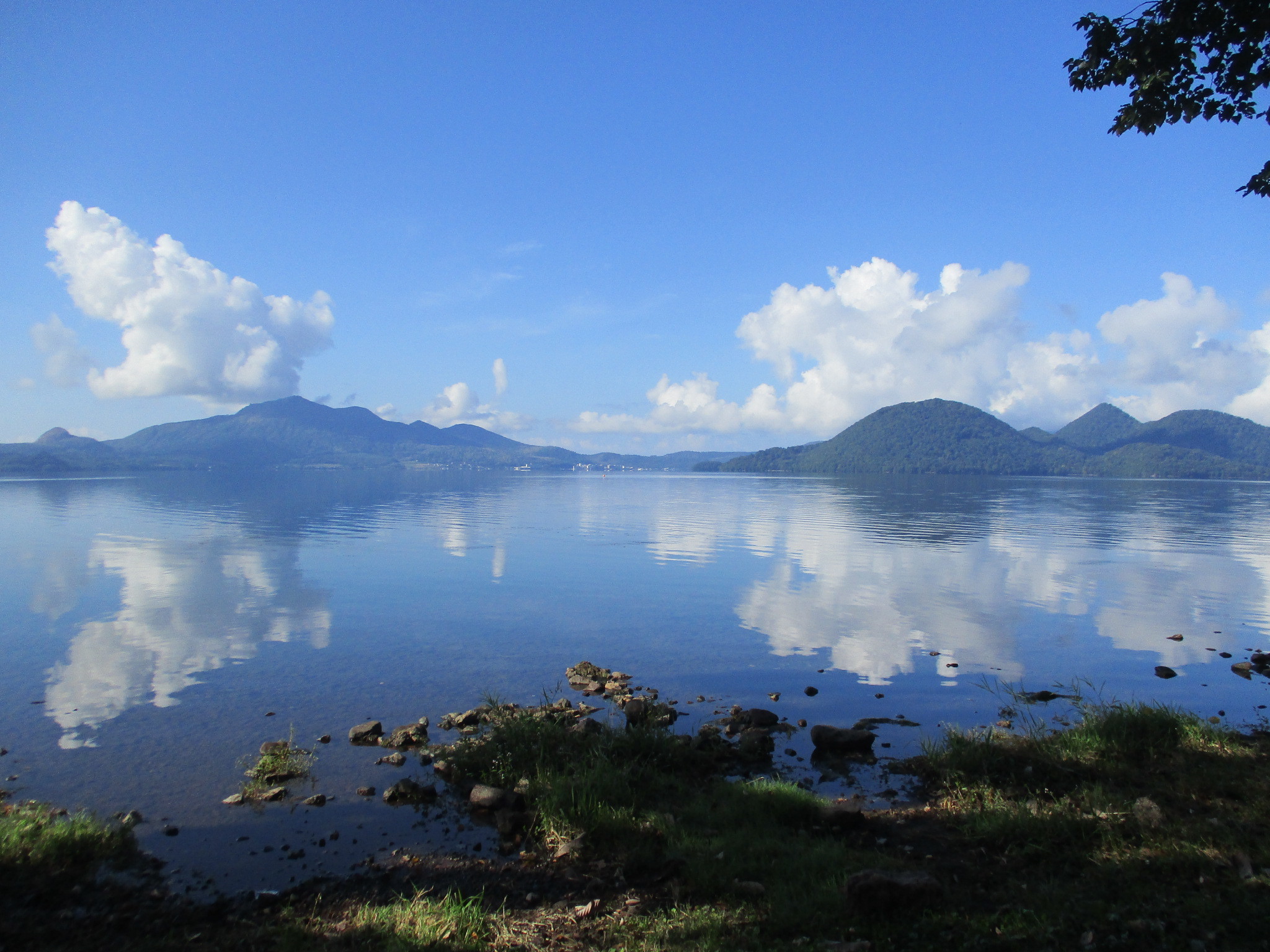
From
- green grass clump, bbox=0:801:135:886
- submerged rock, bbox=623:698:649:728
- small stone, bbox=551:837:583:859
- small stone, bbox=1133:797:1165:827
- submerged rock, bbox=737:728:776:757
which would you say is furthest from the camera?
submerged rock, bbox=623:698:649:728

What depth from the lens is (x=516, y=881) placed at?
7.46 meters

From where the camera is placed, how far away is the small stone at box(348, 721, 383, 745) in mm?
11695

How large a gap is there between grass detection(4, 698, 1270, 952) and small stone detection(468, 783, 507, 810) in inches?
16.1

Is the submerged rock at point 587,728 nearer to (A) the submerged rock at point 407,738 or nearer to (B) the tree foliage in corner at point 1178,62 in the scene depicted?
(A) the submerged rock at point 407,738

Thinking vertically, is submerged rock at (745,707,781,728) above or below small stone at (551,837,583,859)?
below

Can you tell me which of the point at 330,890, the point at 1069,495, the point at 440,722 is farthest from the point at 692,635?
the point at 1069,495

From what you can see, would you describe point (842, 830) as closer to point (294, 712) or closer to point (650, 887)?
point (650, 887)

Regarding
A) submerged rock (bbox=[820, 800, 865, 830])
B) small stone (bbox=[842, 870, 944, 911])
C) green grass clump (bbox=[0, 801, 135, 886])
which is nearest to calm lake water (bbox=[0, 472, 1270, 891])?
green grass clump (bbox=[0, 801, 135, 886])

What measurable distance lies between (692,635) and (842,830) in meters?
11.2

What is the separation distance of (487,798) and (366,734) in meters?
3.65

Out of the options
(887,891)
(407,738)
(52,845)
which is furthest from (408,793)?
(887,891)

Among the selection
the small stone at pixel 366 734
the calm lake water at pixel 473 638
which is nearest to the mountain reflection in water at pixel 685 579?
the calm lake water at pixel 473 638

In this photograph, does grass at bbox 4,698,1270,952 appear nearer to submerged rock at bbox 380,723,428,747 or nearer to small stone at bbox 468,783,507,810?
small stone at bbox 468,783,507,810

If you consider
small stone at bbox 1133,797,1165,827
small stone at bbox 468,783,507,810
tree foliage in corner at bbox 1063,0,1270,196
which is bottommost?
small stone at bbox 468,783,507,810
